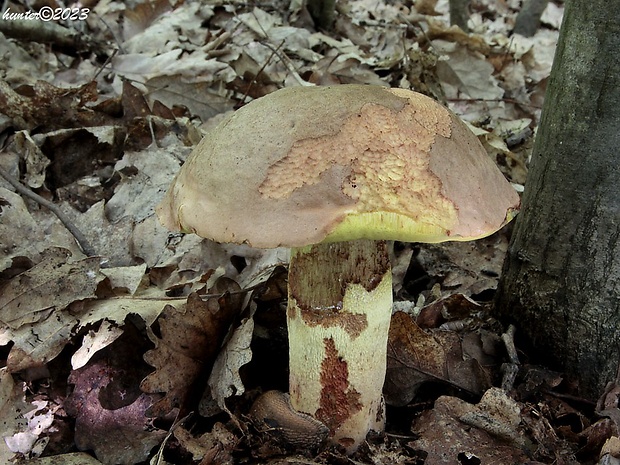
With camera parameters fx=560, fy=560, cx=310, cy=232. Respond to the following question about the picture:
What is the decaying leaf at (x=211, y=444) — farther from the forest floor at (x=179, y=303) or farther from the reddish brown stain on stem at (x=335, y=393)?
the reddish brown stain on stem at (x=335, y=393)

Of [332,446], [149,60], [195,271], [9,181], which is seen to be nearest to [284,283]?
[195,271]

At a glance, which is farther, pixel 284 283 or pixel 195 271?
pixel 195 271

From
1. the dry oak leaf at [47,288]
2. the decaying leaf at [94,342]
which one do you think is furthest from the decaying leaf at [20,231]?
the decaying leaf at [94,342]

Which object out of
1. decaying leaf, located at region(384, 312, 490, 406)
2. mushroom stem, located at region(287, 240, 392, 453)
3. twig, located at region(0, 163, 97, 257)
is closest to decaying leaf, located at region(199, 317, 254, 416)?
mushroom stem, located at region(287, 240, 392, 453)

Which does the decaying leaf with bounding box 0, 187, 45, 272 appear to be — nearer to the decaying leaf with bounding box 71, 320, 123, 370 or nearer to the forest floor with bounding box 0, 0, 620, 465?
the forest floor with bounding box 0, 0, 620, 465

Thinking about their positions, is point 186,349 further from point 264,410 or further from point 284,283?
point 284,283

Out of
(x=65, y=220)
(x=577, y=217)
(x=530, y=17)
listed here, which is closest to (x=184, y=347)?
(x=65, y=220)

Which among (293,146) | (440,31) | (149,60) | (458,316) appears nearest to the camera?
(293,146)
